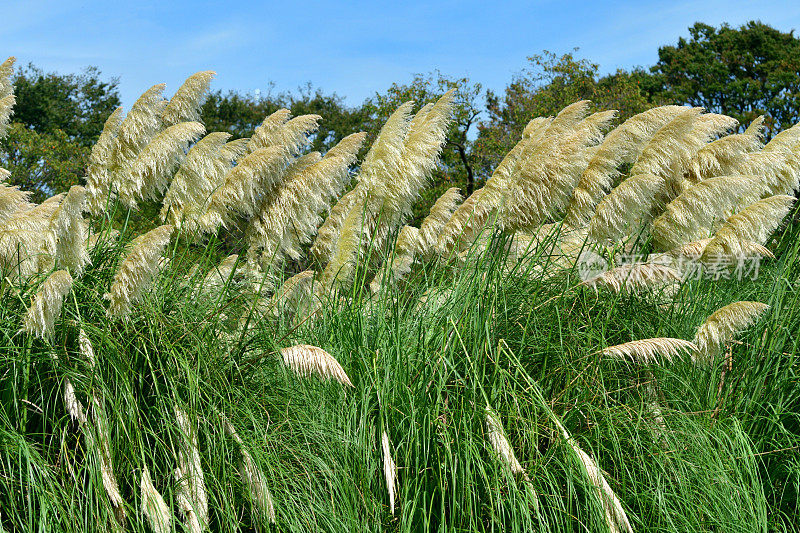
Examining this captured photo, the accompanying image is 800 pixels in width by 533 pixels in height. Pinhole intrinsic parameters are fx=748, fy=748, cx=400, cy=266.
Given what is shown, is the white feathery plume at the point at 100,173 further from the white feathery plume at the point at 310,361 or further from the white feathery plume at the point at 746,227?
the white feathery plume at the point at 746,227

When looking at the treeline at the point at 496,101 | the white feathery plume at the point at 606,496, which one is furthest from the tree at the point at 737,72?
the white feathery plume at the point at 606,496

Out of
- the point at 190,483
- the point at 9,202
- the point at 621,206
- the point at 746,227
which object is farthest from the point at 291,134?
the point at 746,227

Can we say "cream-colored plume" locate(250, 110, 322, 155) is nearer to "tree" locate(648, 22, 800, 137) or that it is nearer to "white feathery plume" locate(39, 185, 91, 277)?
"white feathery plume" locate(39, 185, 91, 277)

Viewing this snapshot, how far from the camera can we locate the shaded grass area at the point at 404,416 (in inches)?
136

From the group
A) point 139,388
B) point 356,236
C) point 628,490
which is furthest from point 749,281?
point 139,388

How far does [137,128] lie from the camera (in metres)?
4.53

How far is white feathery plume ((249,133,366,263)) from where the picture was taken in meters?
4.52

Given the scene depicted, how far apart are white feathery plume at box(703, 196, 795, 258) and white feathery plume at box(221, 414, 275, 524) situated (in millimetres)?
2781

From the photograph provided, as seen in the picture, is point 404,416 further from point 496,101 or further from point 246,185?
point 496,101

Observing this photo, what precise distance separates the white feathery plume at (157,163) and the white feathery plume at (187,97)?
0.95ft

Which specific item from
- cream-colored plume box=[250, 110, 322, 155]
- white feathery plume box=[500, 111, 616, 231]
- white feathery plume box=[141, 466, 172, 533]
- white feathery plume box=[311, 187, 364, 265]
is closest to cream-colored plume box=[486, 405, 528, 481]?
white feathery plume box=[500, 111, 616, 231]

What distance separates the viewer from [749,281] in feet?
16.9

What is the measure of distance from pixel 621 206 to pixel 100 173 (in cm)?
308

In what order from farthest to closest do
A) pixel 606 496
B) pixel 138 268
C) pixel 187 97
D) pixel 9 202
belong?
pixel 187 97 < pixel 9 202 < pixel 606 496 < pixel 138 268
